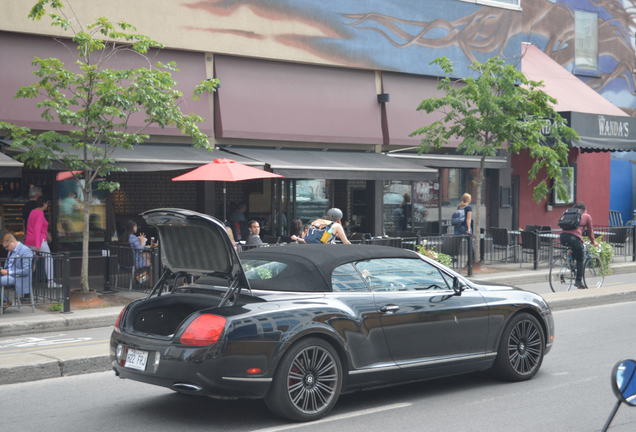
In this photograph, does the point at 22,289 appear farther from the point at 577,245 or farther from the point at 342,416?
the point at 577,245

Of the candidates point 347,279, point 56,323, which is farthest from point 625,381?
point 56,323

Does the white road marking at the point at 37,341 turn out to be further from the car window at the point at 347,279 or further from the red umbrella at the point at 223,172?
the car window at the point at 347,279

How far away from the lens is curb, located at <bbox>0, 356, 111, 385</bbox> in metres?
8.63

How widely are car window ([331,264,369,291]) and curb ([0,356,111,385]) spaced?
3.34 m

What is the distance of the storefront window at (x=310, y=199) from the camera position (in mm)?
21906

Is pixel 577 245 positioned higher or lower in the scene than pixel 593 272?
higher

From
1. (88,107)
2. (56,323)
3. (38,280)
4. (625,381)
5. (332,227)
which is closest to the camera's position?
(625,381)

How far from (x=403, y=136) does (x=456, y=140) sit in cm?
223

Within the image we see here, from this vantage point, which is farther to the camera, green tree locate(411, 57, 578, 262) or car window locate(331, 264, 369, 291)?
green tree locate(411, 57, 578, 262)

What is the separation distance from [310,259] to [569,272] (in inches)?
421

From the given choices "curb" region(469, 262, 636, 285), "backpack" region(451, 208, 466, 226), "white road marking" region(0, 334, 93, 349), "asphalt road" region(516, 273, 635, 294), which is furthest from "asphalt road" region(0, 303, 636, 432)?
"backpack" region(451, 208, 466, 226)

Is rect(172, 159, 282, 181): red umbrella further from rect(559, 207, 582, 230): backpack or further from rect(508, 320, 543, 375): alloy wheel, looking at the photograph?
rect(508, 320, 543, 375): alloy wheel

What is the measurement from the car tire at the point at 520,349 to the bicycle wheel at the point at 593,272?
364 inches

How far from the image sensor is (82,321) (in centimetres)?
1289
